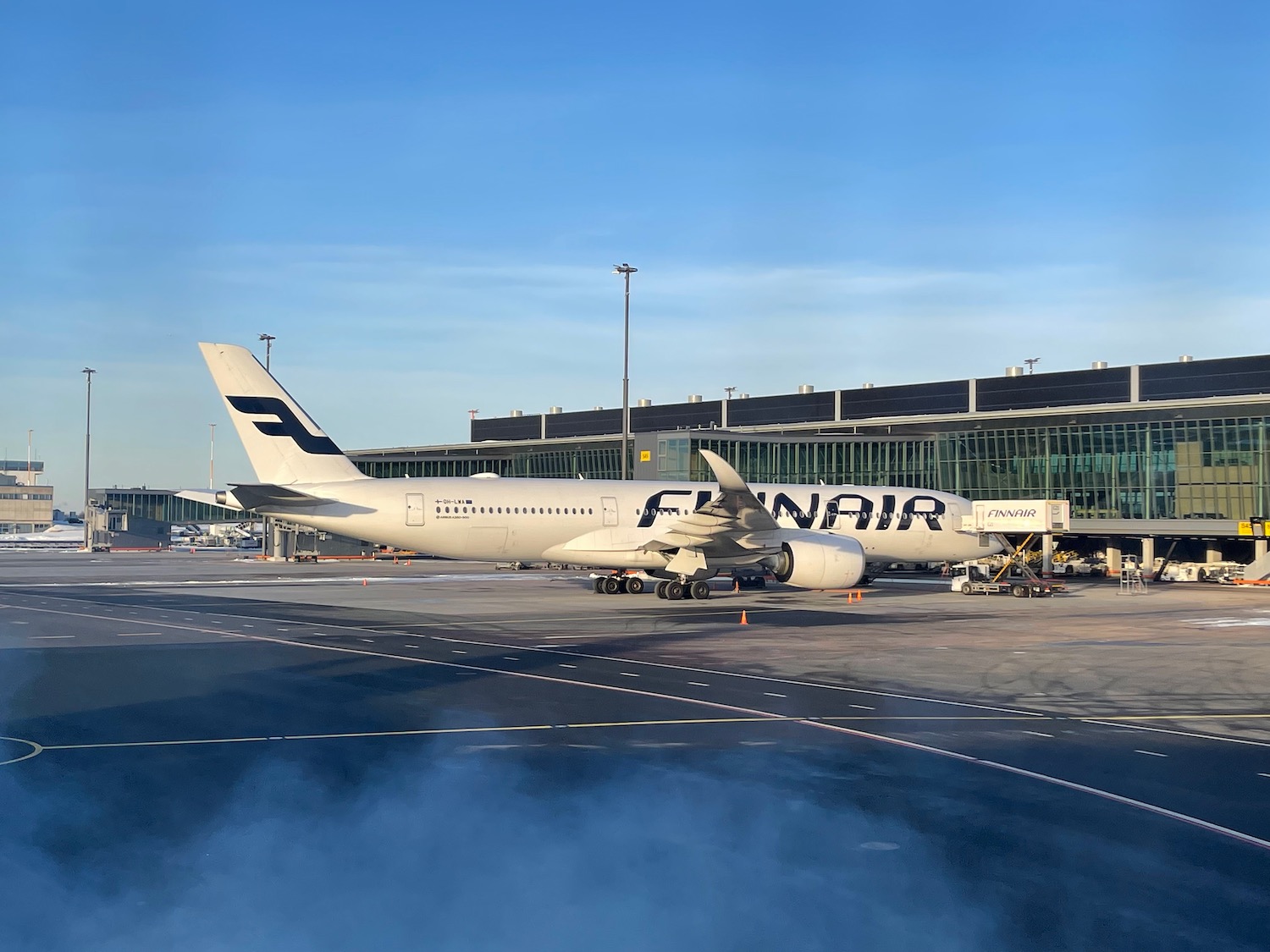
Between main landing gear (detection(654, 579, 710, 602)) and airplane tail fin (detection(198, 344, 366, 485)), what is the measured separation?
10738 millimetres

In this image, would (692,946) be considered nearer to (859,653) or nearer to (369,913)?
(369,913)

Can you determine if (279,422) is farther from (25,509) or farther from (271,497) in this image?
(25,509)

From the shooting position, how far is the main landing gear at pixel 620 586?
40094 millimetres

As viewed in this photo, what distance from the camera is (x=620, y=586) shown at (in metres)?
40.3

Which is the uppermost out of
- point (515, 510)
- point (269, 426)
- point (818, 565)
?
point (269, 426)

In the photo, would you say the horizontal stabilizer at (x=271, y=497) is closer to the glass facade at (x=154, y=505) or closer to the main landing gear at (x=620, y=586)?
the main landing gear at (x=620, y=586)

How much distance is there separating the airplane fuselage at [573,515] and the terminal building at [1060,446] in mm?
22996

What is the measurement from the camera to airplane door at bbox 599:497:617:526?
129 feet

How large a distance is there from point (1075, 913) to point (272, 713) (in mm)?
10298

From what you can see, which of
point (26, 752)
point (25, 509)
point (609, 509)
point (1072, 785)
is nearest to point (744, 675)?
point (1072, 785)

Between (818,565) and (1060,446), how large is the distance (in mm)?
39342

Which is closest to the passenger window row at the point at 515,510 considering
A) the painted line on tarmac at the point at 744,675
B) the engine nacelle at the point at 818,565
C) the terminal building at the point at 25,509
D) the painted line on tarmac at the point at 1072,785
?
the engine nacelle at the point at 818,565

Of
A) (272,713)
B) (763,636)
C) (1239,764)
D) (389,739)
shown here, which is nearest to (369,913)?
(389,739)

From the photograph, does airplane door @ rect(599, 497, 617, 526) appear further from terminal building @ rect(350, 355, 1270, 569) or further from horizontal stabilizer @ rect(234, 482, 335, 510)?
terminal building @ rect(350, 355, 1270, 569)
